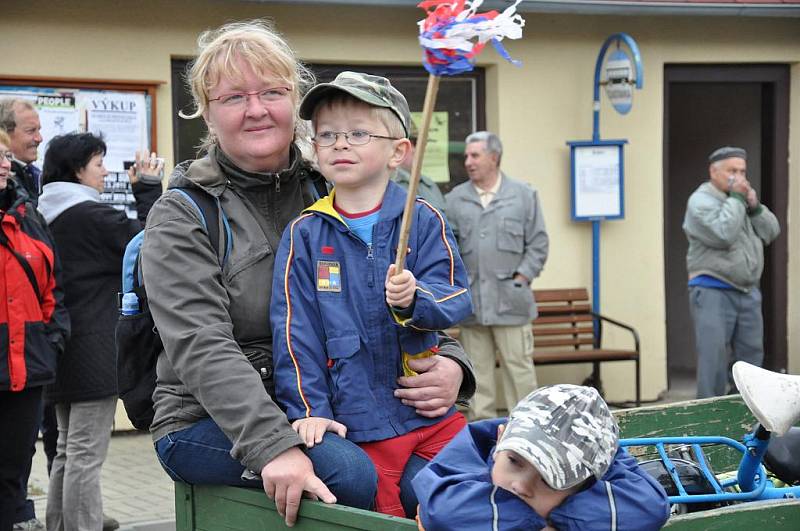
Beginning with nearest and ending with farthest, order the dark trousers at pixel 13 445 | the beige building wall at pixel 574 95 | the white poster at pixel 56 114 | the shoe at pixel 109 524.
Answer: the dark trousers at pixel 13 445, the shoe at pixel 109 524, the white poster at pixel 56 114, the beige building wall at pixel 574 95

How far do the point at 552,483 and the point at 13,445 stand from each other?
3.15 m

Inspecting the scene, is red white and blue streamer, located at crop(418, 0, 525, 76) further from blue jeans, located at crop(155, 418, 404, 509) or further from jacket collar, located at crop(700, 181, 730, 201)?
jacket collar, located at crop(700, 181, 730, 201)

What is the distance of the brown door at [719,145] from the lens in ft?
32.5

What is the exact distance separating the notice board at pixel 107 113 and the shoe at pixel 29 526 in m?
2.71

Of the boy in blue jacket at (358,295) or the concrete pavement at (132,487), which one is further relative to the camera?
the concrete pavement at (132,487)

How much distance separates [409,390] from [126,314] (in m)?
0.78

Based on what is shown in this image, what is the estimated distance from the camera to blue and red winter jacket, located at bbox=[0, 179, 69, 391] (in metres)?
4.88

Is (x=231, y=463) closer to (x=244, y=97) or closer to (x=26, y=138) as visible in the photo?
(x=244, y=97)

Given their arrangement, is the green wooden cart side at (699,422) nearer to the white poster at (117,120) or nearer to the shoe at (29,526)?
the shoe at (29,526)

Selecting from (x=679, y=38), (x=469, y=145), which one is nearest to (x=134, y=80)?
(x=469, y=145)

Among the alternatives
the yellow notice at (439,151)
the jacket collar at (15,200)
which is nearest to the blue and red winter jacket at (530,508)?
the jacket collar at (15,200)

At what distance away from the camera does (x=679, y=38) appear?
9.57m

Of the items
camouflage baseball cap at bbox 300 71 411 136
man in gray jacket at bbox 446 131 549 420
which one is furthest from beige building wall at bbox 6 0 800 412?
camouflage baseball cap at bbox 300 71 411 136

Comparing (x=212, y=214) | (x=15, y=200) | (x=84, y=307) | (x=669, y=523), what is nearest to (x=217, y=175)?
(x=212, y=214)
